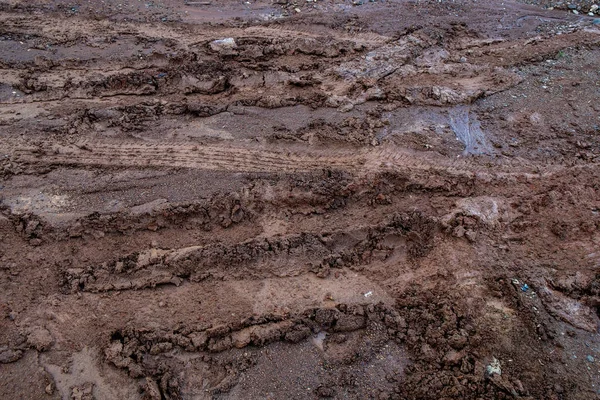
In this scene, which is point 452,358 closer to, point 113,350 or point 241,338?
point 241,338

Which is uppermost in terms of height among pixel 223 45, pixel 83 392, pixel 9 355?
pixel 223 45

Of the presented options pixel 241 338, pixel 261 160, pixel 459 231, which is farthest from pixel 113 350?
pixel 459 231

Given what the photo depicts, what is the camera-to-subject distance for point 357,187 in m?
4.64

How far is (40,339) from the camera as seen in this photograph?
368 cm

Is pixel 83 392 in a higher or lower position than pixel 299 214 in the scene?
lower

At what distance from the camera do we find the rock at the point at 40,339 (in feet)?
12.0

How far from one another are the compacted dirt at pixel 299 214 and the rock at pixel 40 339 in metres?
0.01

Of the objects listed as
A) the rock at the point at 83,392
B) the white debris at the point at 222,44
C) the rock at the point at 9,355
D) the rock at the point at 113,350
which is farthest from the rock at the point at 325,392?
the white debris at the point at 222,44

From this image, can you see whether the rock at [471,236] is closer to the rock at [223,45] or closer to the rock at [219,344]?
the rock at [219,344]

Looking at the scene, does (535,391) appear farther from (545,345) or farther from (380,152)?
(380,152)

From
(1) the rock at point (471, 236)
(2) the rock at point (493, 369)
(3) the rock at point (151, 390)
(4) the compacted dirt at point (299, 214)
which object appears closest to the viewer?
(3) the rock at point (151, 390)

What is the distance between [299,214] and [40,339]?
100 inches

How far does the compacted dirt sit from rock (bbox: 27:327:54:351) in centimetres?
1

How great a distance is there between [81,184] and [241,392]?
2801 mm
